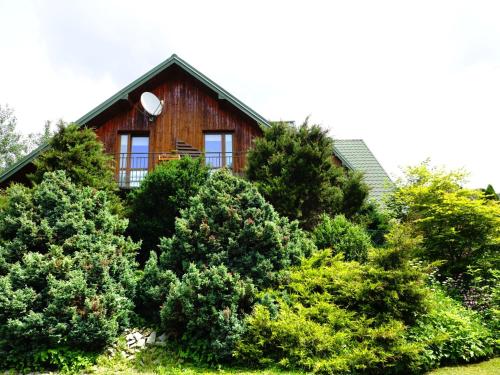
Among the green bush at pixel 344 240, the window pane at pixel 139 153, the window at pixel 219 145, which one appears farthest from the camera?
the window at pixel 219 145

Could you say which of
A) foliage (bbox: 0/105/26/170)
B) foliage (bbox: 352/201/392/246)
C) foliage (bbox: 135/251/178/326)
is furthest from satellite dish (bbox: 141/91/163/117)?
foliage (bbox: 0/105/26/170)

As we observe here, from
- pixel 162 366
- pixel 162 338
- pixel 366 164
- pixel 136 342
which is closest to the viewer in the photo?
pixel 162 366

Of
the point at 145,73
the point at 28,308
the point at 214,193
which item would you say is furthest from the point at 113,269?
the point at 145,73

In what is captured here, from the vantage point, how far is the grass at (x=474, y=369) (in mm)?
6633

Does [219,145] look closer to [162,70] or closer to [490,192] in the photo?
[162,70]

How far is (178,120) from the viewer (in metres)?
16.9

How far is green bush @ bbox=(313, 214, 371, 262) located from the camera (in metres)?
9.02

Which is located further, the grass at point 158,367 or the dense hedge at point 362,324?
the dense hedge at point 362,324

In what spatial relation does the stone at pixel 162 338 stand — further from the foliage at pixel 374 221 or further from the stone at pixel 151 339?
the foliage at pixel 374 221

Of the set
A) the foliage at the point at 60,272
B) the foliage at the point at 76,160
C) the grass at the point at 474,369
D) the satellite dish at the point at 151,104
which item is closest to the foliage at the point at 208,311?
the foliage at the point at 60,272

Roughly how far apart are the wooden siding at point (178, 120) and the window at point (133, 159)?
12.7 inches

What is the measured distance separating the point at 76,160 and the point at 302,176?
6219 millimetres

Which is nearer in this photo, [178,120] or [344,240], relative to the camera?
[344,240]

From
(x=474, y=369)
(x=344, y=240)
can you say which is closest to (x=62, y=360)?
(x=344, y=240)
